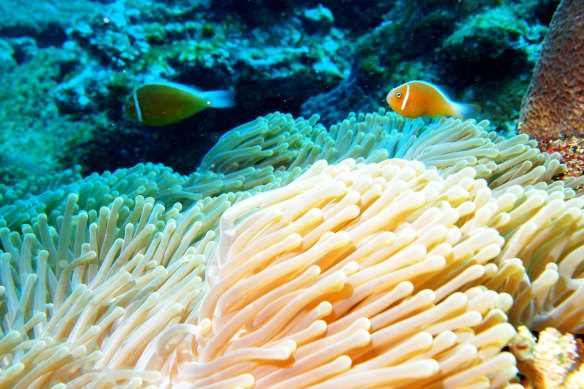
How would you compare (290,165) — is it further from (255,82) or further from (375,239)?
(255,82)

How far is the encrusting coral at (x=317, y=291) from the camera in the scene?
111 cm

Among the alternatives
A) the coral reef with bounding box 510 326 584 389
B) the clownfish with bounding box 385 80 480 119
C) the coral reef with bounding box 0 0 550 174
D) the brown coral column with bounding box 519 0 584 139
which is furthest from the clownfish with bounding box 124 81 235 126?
the coral reef with bounding box 510 326 584 389

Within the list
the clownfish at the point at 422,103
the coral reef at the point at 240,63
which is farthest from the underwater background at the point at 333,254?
the coral reef at the point at 240,63

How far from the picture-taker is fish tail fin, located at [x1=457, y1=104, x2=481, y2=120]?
3393 millimetres

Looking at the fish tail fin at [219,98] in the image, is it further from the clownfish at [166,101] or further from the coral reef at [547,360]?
the coral reef at [547,360]

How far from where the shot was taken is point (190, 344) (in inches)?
52.5

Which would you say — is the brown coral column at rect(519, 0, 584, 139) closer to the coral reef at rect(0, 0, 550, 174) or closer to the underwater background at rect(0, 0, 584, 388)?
the underwater background at rect(0, 0, 584, 388)

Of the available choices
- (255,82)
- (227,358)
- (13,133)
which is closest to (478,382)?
(227,358)

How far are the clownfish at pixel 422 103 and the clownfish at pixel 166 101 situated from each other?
194 cm

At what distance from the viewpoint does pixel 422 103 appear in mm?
3320

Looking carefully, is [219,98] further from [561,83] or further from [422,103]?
[561,83]

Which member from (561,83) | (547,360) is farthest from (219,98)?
(547,360)

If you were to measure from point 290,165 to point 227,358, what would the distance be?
229cm

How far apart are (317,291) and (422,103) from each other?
2.64 meters
